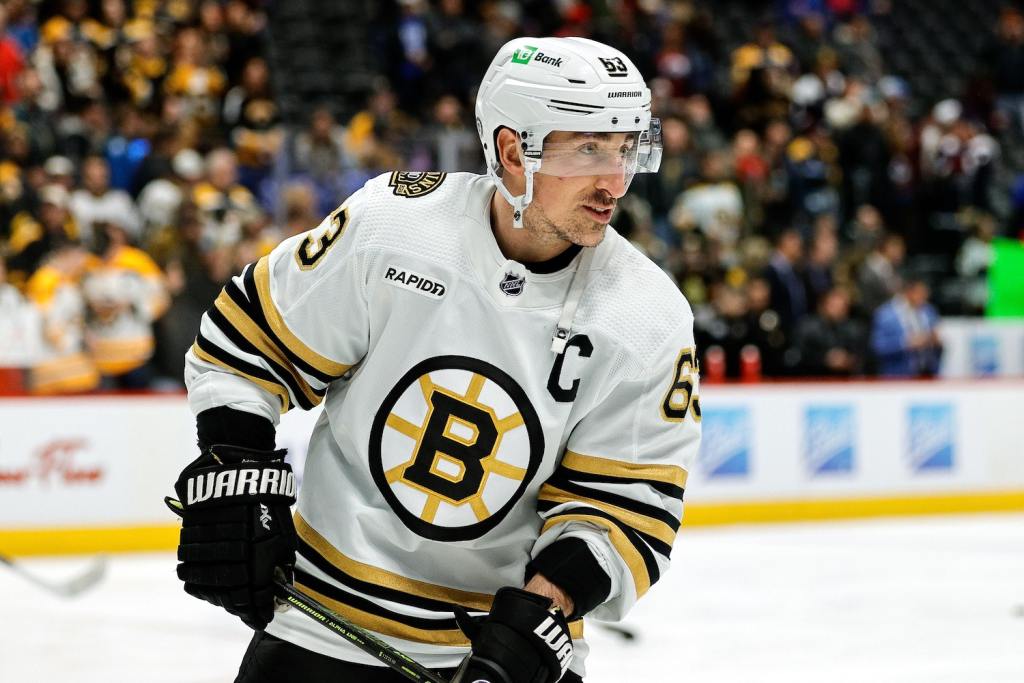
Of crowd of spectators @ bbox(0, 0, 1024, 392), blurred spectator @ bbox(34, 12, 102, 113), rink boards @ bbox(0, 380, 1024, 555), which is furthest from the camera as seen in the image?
blurred spectator @ bbox(34, 12, 102, 113)

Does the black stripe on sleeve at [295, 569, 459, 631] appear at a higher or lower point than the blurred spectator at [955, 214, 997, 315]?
higher

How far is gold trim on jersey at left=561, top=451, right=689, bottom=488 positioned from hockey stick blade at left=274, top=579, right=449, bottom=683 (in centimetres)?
38

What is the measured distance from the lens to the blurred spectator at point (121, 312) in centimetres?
624

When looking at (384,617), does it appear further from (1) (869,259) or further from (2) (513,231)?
(1) (869,259)

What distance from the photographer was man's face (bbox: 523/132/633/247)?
2.03 m

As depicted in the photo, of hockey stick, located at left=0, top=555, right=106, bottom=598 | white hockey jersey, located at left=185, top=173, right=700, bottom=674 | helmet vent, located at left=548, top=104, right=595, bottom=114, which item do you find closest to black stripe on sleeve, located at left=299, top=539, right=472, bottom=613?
white hockey jersey, located at left=185, top=173, right=700, bottom=674

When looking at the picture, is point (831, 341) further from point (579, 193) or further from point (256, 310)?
point (256, 310)

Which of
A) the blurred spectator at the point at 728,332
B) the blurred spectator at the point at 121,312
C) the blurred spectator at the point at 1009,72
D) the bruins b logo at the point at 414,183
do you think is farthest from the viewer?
the blurred spectator at the point at 1009,72

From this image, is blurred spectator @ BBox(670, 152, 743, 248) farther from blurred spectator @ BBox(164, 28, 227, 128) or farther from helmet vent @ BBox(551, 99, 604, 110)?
helmet vent @ BBox(551, 99, 604, 110)

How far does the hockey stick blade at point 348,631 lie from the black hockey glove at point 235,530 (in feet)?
0.09

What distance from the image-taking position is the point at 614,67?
204 centimetres

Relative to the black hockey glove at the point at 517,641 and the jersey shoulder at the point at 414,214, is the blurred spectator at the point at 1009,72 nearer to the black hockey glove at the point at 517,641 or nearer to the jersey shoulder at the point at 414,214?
the jersey shoulder at the point at 414,214

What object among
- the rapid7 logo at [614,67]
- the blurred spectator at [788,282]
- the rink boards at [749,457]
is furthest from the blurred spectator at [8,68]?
the rapid7 logo at [614,67]

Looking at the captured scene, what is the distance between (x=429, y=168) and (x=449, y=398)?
5.55 meters
